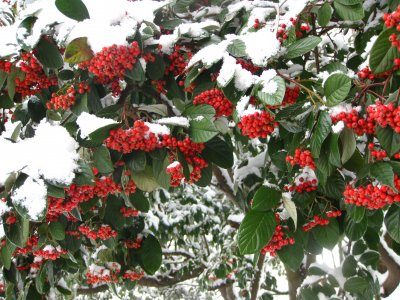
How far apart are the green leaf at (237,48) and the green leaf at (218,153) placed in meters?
0.44

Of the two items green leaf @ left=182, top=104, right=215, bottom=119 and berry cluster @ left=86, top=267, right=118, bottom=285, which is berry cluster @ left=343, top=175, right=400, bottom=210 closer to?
green leaf @ left=182, top=104, right=215, bottom=119

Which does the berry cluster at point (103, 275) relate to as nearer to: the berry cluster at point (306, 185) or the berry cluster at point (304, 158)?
the berry cluster at point (306, 185)

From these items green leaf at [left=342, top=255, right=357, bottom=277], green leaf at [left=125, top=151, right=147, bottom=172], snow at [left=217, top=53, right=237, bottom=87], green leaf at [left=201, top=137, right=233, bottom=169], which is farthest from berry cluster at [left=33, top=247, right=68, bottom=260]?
green leaf at [left=342, top=255, right=357, bottom=277]

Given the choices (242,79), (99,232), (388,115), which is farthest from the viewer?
(99,232)

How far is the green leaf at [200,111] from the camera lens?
1.51 m

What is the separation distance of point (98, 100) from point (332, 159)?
3.32 feet

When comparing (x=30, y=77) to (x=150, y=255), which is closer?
(x=30, y=77)

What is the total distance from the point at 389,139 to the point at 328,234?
689 millimetres

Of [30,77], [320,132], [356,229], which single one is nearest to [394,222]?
[356,229]

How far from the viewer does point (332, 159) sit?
1.31 meters

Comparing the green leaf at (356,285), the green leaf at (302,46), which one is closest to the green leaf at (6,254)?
the green leaf at (302,46)

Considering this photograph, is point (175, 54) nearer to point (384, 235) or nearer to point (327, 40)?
point (327, 40)

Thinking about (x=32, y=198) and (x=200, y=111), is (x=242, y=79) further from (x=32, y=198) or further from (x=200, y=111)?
(x=32, y=198)

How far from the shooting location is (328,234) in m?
1.80
